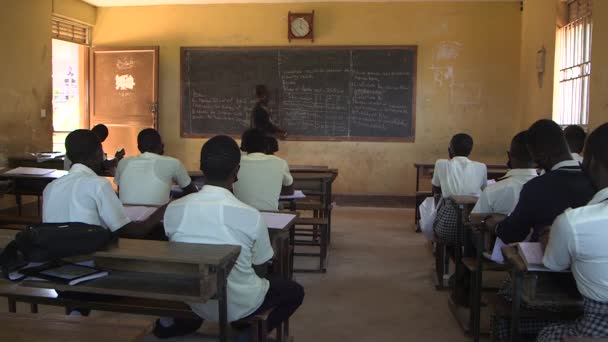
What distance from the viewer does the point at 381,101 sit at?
7.56 m

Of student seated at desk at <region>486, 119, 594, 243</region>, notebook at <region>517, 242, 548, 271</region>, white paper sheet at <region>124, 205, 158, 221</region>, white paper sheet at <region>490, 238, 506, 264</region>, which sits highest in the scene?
student seated at desk at <region>486, 119, 594, 243</region>

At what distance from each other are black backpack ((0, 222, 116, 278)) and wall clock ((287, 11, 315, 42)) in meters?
5.93

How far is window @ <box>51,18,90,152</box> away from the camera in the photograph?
8.09 metres

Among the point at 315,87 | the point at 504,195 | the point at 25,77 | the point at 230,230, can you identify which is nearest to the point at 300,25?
the point at 315,87

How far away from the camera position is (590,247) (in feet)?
5.52

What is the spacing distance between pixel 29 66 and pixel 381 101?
14.0 feet

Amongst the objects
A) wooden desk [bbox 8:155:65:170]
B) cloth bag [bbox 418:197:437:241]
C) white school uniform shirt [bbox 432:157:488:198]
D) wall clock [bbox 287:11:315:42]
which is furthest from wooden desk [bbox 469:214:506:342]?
wall clock [bbox 287:11:315:42]

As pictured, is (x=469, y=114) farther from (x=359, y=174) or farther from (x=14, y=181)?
(x=14, y=181)

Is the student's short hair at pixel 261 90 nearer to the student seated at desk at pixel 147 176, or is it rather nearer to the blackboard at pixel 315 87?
the blackboard at pixel 315 87

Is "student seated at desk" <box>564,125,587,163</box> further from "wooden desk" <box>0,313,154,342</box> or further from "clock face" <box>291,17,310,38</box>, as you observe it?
"clock face" <box>291,17,310,38</box>

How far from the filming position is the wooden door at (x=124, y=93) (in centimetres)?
782

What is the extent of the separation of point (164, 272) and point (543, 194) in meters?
1.49

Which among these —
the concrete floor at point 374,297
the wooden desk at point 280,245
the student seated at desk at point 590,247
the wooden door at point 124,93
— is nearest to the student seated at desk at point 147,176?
the concrete floor at point 374,297

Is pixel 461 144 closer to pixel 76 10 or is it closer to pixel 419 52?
pixel 419 52
